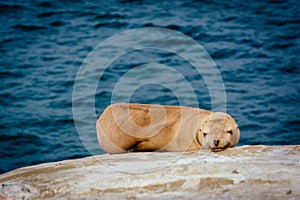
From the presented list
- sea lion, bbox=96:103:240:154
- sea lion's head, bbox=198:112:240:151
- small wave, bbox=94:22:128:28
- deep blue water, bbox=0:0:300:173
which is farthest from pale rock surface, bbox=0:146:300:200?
small wave, bbox=94:22:128:28

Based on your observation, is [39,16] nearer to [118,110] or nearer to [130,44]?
[130,44]

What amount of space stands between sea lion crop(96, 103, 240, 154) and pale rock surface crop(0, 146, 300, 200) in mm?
1278

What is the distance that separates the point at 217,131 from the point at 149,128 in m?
1.11

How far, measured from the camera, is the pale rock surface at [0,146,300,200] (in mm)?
4578

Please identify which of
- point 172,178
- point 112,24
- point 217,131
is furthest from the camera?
point 112,24

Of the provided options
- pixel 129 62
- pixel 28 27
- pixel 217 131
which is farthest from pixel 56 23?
pixel 217 131

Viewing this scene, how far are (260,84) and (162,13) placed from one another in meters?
4.13

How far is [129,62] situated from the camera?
13008 millimetres

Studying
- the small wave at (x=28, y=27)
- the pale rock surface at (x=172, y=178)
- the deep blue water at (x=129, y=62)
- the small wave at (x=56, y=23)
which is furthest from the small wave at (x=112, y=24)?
the pale rock surface at (x=172, y=178)

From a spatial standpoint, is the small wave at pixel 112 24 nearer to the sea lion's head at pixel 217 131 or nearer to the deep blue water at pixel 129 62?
the deep blue water at pixel 129 62

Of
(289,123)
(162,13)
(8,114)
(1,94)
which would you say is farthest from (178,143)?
(162,13)

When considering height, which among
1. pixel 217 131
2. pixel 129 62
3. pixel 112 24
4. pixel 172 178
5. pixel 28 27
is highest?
pixel 28 27

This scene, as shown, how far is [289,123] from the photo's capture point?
10820mm

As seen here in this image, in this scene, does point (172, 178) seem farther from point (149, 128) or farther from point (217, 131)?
point (149, 128)
